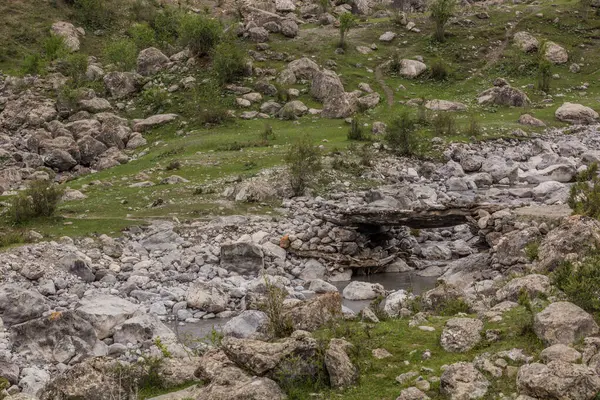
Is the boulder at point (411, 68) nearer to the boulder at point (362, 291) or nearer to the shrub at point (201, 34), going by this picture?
the shrub at point (201, 34)

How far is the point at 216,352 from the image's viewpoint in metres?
13.9

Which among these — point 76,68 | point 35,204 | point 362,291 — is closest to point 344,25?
point 76,68

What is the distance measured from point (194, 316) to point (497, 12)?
7511 centimetres

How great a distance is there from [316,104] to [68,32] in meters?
Answer: 41.2

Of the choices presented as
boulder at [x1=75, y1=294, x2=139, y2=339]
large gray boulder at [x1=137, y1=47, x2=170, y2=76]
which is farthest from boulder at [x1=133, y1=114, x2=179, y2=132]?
boulder at [x1=75, y1=294, x2=139, y2=339]

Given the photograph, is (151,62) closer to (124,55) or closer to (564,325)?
(124,55)

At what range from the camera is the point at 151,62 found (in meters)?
72.4

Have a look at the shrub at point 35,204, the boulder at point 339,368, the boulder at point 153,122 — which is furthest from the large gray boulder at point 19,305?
the boulder at point 153,122

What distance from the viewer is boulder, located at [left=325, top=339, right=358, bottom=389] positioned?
41.4 ft

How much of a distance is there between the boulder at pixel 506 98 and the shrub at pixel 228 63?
2456 centimetres

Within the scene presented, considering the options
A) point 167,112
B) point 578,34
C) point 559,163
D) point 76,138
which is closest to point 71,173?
point 76,138

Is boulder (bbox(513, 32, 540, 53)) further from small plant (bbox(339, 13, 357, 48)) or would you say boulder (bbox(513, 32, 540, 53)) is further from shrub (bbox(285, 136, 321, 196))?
shrub (bbox(285, 136, 321, 196))

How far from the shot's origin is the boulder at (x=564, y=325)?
42.0 ft

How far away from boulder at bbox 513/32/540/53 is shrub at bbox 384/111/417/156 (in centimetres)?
3433
